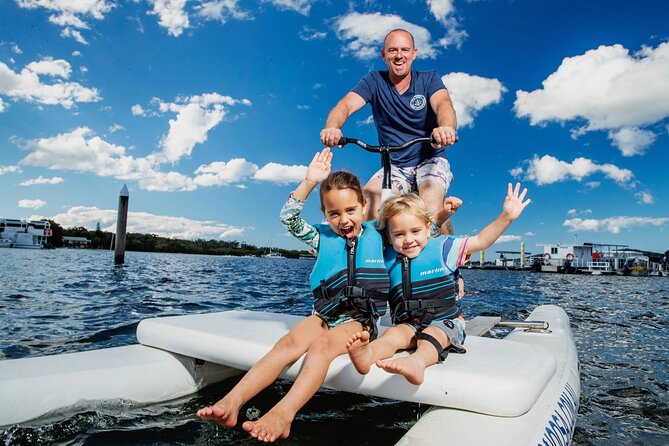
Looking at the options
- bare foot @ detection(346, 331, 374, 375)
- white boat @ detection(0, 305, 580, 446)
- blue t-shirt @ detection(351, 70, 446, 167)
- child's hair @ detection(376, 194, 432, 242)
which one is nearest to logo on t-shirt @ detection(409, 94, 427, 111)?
blue t-shirt @ detection(351, 70, 446, 167)

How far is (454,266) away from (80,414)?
248 cm

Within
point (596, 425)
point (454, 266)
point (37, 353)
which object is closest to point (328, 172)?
Answer: point (454, 266)

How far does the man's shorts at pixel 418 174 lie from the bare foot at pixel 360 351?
1.89 metres

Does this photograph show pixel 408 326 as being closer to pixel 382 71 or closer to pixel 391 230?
pixel 391 230

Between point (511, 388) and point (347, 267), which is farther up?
point (347, 267)

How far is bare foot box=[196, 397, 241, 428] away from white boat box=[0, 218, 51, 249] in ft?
272

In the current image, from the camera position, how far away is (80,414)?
279cm

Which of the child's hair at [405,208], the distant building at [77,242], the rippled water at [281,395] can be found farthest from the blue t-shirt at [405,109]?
the distant building at [77,242]

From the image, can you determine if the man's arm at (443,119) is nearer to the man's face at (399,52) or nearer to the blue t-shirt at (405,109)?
the blue t-shirt at (405,109)

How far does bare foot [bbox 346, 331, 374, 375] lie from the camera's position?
221 centimetres

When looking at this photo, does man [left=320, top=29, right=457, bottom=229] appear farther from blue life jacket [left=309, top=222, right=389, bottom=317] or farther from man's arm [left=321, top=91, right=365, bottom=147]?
blue life jacket [left=309, top=222, right=389, bottom=317]

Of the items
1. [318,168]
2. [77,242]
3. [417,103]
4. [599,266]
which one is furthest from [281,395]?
[77,242]

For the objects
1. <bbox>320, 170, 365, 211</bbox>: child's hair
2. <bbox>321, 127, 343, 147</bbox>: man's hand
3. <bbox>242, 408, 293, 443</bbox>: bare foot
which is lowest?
<bbox>242, 408, 293, 443</bbox>: bare foot

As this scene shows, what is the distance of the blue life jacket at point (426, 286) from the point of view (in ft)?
9.73
